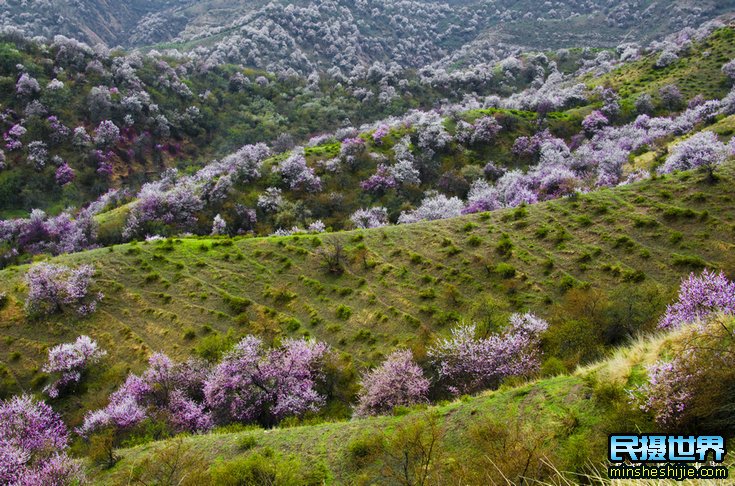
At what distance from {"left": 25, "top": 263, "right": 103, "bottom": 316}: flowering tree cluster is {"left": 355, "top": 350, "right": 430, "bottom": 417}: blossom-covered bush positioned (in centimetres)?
2392

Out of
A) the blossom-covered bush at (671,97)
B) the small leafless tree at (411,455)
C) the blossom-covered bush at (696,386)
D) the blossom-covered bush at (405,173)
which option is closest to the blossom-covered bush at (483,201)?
the blossom-covered bush at (405,173)

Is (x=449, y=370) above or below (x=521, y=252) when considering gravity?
below

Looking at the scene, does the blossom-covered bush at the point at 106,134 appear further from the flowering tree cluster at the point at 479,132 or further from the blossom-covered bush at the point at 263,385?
the blossom-covered bush at the point at 263,385

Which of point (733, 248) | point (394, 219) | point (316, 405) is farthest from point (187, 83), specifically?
point (733, 248)

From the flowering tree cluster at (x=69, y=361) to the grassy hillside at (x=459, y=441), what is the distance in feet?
42.6

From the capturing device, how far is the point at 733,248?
23.7 m

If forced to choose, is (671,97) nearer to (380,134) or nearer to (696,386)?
(380,134)

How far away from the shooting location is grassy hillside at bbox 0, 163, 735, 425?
24141 mm

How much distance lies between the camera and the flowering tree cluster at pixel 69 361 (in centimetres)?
2602

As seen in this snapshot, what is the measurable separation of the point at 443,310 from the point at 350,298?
6891 millimetres

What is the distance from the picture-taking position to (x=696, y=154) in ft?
126

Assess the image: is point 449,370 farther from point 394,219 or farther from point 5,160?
point 5,160

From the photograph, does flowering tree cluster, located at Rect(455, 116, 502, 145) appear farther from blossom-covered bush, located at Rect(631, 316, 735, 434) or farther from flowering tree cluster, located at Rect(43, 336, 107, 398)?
blossom-covered bush, located at Rect(631, 316, 735, 434)

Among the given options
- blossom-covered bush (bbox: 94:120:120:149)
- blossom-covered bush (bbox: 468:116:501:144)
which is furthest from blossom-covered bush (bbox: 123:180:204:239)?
blossom-covered bush (bbox: 468:116:501:144)
